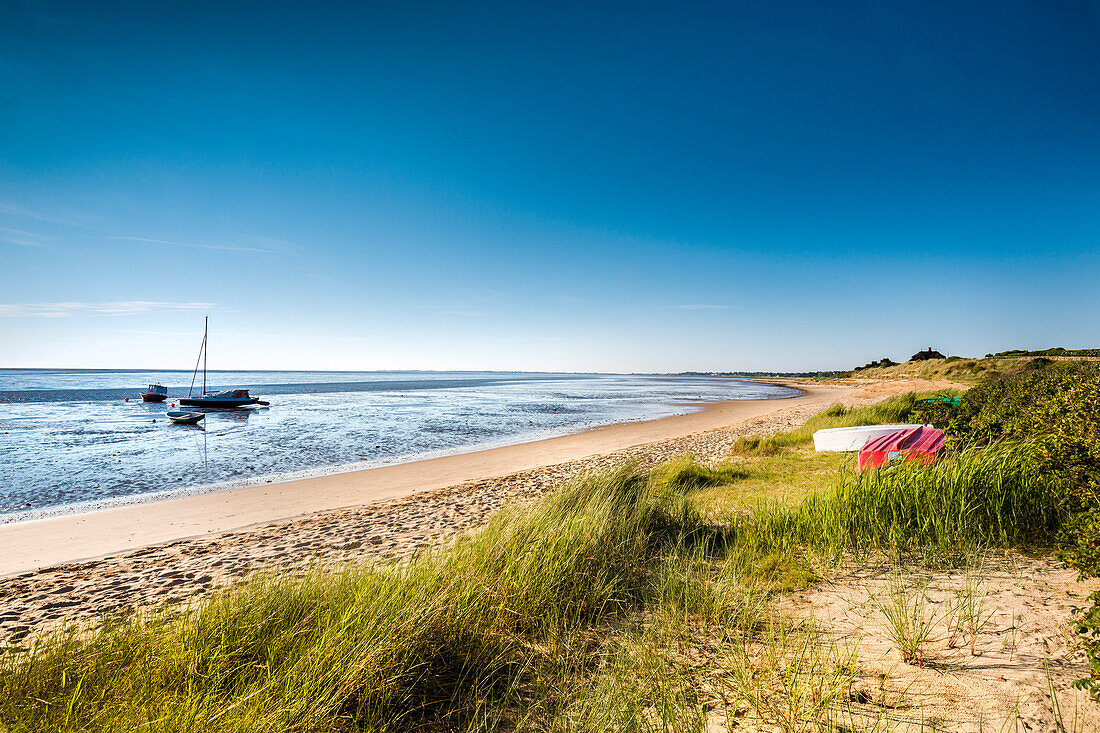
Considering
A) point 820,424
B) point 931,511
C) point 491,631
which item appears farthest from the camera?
point 820,424

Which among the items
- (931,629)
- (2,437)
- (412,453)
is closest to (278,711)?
→ (931,629)

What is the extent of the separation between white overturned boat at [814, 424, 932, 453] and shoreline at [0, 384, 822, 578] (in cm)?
707

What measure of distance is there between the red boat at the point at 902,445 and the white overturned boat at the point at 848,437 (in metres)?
2.21

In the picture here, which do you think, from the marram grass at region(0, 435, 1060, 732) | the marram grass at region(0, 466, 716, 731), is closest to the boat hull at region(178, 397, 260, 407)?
the marram grass at region(0, 466, 716, 731)

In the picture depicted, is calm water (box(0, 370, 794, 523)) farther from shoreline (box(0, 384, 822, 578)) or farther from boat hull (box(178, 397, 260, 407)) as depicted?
shoreline (box(0, 384, 822, 578))

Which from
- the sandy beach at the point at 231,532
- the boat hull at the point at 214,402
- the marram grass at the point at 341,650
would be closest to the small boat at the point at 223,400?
the boat hull at the point at 214,402

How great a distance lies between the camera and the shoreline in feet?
25.6

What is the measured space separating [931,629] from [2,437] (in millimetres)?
31794

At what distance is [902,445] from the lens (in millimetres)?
7801

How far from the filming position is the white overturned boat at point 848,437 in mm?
10455

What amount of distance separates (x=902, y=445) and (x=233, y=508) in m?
13.6

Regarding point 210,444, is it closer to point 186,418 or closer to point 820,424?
point 186,418

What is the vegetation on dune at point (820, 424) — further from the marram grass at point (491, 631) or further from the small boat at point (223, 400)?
the small boat at point (223, 400)

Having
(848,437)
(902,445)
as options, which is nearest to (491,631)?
(902,445)
